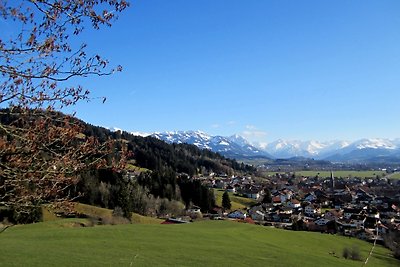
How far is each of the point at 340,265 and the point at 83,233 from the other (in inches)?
908

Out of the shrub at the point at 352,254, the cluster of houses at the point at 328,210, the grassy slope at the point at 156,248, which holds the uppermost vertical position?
the grassy slope at the point at 156,248

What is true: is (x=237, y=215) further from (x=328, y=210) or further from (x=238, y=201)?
(x=328, y=210)

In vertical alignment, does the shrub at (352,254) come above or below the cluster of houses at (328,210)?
above

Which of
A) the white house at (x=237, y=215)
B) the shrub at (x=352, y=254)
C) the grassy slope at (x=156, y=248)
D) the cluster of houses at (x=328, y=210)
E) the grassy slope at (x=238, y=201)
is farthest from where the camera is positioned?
the grassy slope at (x=238, y=201)

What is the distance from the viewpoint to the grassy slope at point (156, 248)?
26.2 m

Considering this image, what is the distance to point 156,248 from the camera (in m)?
32.1

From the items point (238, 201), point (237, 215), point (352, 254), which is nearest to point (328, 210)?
point (238, 201)

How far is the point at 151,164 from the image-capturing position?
399 ft

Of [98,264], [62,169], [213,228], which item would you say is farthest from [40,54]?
[213,228]

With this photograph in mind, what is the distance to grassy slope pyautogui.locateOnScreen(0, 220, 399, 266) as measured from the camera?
2623cm

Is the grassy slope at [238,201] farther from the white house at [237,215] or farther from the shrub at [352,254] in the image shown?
the shrub at [352,254]

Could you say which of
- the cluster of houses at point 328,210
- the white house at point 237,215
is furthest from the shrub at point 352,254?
the white house at point 237,215

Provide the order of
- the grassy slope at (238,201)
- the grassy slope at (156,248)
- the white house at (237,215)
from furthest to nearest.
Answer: the grassy slope at (238,201) → the white house at (237,215) → the grassy slope at (156,248)

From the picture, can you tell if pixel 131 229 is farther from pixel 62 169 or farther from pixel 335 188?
pixel 335 188
